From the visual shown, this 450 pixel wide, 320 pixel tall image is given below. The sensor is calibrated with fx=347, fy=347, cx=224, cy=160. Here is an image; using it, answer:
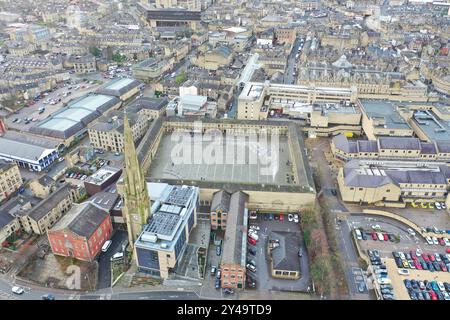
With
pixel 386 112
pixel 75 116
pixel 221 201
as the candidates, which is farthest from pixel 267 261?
pixel 75 116

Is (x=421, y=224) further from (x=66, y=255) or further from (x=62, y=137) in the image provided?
(x=62, y=137)

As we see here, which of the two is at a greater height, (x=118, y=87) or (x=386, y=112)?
(x=386, y=112)

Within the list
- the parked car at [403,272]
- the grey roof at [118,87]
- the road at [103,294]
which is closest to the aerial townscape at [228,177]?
the parked car at [403,272]

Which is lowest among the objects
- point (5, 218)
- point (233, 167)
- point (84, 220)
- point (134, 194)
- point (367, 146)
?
point (233, 167)

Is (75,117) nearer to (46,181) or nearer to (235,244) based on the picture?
(46,181)

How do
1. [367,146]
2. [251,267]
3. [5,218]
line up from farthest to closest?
1. [367,146]
2. [5,218]
3. [251,267]

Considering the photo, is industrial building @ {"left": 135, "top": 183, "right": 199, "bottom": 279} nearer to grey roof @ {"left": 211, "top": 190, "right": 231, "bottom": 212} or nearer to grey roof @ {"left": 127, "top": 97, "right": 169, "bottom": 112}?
grey roof @ {"left": 211, "top": 190, "right": 231, "bottom": 212}
